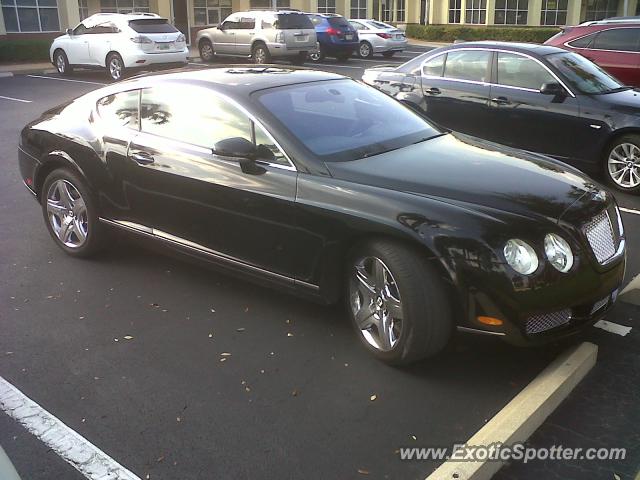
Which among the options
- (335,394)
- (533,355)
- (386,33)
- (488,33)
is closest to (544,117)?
(533,355)

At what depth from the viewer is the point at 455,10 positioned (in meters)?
41.2

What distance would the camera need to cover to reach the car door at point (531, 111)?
744 centimetres

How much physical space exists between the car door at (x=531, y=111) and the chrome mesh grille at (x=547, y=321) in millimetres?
4486

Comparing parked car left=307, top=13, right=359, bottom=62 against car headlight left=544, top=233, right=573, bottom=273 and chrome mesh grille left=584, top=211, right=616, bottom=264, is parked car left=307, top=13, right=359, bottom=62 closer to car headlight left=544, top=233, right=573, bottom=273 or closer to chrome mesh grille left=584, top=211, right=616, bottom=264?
chrome mesh grille left=584, top=211, right=616, bottom=264

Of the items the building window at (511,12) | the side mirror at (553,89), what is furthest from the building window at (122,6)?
the side mirror at (553,89)

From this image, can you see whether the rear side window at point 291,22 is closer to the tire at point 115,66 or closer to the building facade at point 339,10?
the tire at point 115,66

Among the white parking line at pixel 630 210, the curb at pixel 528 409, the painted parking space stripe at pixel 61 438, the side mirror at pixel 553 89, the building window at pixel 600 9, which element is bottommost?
the white parking line at pixel 630 210

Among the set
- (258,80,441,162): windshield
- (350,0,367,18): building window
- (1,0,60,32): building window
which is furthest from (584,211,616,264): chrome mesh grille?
(350,0,367,18): building window

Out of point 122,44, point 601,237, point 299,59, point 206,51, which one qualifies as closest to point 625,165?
point 601,237

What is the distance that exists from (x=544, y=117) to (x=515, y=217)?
4.55 metres

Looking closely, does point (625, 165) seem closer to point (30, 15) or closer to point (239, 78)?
point (239, 78)

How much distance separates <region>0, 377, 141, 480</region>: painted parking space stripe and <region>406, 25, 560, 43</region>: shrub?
31.7 meters

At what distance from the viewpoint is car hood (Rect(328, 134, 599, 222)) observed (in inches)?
142

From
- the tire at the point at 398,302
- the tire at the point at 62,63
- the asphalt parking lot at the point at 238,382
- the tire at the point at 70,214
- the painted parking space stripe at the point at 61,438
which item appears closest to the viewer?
the painted parking space stripe at the point at 61,438
